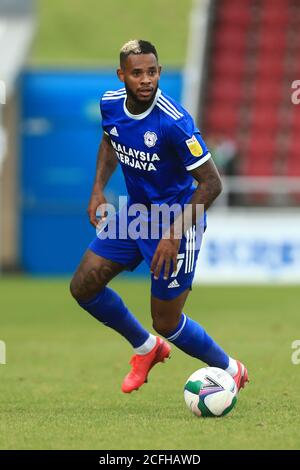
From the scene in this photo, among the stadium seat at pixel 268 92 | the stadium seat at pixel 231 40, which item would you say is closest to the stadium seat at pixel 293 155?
the stadium seat at pixel 268 92

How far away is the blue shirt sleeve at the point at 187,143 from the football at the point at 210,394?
4.20ft

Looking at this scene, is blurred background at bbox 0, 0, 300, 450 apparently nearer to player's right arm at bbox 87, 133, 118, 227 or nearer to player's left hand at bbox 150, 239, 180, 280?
player's left hand at bbox 150, 239, 180, 280

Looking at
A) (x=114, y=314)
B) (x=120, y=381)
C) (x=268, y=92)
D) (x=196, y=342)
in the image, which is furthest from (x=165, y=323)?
(x=268, y=92)

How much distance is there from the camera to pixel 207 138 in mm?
23141

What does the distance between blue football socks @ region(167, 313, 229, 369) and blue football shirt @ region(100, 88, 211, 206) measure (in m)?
0.81

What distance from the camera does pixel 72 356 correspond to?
1024 centimetres

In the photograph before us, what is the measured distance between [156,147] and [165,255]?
0.68 metres

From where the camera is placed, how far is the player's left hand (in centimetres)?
661

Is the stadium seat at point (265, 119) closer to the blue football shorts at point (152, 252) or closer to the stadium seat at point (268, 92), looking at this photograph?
the stadium seat at point (268, 92)

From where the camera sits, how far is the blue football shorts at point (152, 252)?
22.9ft

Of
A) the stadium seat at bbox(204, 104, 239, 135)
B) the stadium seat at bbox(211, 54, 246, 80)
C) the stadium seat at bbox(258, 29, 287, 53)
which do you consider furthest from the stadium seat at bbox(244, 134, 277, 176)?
the stadium seat at bbox(258, 29, 287, 53)

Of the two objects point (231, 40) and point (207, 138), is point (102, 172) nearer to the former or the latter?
point (207, 138)
